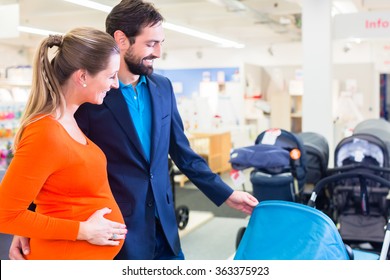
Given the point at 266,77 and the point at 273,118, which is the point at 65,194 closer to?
the point at 273,118

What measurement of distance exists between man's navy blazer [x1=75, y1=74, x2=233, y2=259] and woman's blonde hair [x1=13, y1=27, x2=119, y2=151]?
1.07ft

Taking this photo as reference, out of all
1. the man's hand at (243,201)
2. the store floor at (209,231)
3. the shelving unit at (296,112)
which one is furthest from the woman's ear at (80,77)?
the shelving unit at (296,112)

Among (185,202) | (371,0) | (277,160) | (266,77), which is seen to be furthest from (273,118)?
(277,160)

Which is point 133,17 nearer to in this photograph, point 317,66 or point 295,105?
point 317,66

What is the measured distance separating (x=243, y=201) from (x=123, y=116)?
2.04 feet

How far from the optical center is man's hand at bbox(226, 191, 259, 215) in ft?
6.93

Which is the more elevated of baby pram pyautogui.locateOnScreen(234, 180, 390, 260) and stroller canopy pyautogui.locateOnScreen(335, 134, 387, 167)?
baby pram pyautogui.locateOnScreen(234, 180, 390, 260)

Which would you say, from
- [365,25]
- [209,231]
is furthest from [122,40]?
[365,25]

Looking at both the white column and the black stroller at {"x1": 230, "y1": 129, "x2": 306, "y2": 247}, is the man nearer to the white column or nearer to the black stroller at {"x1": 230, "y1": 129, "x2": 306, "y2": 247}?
the black stroller at {"x1": 230, "y1": 129, "x2": 306, "y2": 247}

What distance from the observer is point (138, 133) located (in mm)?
1976

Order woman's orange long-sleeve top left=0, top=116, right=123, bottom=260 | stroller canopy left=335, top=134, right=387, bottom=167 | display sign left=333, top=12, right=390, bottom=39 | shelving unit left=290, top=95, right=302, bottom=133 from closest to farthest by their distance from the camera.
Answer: woman's orange long-sleeve top left=0, top=116, right=123, bottom=260, stroller canopy left=335, top=134, right=387, bottom=167, display sign left=333, top=12, right=390, bottom=39, shelving unit left=290, top=95, right=302, bottom=133

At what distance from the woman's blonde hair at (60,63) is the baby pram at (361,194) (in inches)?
111

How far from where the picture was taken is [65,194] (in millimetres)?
1541

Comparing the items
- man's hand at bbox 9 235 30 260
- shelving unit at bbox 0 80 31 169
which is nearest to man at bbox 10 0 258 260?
man's hand at bbox 9 235 30 260
